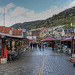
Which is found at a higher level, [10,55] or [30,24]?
[30,24]

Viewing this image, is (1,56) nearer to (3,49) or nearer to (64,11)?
(3,49)

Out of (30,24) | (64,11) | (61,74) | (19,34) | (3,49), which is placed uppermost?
(64,11)

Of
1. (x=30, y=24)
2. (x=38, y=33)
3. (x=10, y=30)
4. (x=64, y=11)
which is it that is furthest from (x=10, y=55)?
(x=64, y=11)

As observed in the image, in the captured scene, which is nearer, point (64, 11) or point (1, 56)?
point (1, 56)

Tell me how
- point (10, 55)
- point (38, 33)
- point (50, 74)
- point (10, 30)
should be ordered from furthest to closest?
point (38, 33) → point (10, 30) → point (10, 55) → point (50, 74)

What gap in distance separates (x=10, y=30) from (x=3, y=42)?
105 ft

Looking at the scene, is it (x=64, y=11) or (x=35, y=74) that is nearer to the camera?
(x=35, y=74)

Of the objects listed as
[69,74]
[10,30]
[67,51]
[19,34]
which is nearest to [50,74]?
[69,74]

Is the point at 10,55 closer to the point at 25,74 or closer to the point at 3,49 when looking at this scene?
the point at 3,49

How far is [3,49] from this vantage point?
10.7m

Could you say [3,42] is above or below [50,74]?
above

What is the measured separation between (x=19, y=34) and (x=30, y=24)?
438ft

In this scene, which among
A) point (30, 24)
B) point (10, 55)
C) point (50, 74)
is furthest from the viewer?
point (30, 24)

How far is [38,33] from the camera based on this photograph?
290 ft
